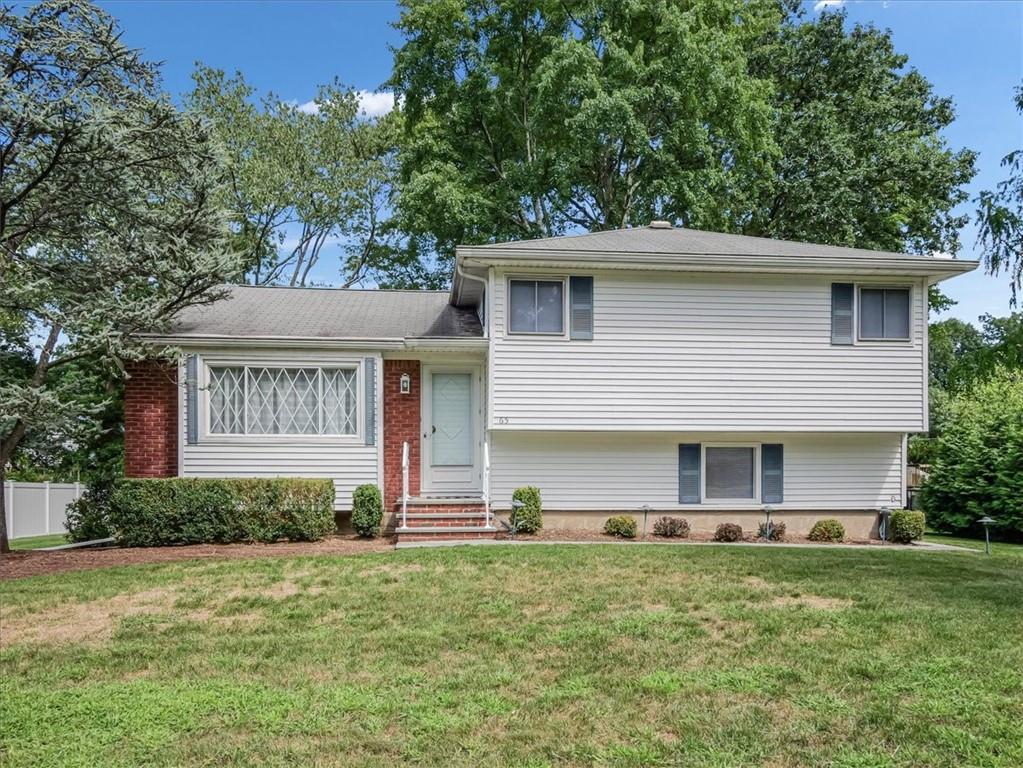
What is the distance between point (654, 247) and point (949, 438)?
9278mm

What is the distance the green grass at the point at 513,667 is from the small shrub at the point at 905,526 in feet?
12.5

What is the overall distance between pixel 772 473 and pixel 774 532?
112cm

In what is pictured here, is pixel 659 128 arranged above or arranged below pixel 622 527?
above

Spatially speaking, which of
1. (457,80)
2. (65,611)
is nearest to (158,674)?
(65,611)

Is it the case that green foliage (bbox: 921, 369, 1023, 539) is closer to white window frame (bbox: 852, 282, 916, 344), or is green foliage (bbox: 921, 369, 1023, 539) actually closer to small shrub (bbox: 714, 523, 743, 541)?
white window frame (bbox: 852, 282, 916, 344)

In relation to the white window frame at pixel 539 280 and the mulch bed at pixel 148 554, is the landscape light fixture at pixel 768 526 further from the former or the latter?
the mulch bed at pixel 148 554

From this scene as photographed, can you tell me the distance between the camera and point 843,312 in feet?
39.0

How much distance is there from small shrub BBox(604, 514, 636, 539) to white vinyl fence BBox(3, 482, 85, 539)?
12298mm

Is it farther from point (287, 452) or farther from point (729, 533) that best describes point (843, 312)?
point (287, 452)

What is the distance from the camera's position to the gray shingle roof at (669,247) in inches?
436

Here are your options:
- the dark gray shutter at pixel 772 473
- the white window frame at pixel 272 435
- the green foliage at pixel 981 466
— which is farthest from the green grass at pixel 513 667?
the green foliage at pixel 981 466

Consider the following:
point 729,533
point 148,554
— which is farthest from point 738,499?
point 148,554

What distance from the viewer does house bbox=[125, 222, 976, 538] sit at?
11250 mm

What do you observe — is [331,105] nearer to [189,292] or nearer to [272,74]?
[272,74]
